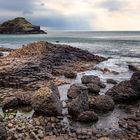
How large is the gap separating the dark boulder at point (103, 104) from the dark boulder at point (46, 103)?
8.23 ft

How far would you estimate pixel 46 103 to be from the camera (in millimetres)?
18359

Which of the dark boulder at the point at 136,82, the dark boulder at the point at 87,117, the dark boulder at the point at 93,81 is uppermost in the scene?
the dark boulder at the point at 136,82

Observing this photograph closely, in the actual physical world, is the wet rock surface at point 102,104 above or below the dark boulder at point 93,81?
above

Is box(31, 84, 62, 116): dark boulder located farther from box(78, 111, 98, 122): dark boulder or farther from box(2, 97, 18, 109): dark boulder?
box(2, 97, 18, 109): dark boulder

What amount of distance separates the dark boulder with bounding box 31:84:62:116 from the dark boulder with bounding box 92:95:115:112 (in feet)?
8.23

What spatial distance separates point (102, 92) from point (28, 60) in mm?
11904

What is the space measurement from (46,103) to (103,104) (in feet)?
12.4

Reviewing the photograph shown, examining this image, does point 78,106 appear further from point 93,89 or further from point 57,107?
point 93,89

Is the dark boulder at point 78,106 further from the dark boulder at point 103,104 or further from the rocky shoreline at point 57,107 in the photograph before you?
the dark boulder at point 103,104

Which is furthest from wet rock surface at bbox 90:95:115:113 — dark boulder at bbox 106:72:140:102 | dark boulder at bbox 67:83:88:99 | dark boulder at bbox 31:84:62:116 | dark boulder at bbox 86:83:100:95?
dark boulder at bbox 86:83:100:95

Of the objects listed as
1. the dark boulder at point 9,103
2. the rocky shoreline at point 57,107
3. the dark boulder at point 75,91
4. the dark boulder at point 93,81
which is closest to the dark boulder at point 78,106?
the rocky shoreline at point 57,107

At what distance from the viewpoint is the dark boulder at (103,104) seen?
19906 mm

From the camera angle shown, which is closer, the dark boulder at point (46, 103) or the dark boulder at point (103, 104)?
the dark boulder at point (46, 103)

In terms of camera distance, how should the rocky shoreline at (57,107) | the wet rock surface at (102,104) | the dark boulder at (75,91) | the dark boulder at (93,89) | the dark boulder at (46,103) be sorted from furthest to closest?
the dark boulder at (93,89) < the dark boulder at (75,91) < the wet rock surface at (102,104) < the dark boulder at (46,103) < the rocky shoreline at (57,107)
